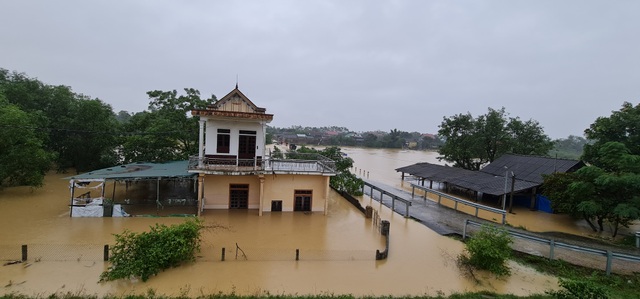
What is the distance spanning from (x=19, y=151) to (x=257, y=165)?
14588mm

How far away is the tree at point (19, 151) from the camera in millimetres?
18297

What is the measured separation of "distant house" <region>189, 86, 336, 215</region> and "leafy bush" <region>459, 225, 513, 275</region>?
8463 millimetres

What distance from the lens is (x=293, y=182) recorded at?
720 inches

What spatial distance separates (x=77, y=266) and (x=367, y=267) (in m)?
9.79

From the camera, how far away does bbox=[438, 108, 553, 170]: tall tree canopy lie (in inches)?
1281

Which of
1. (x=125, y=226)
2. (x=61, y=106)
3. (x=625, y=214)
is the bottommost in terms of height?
(x=125, y=226)

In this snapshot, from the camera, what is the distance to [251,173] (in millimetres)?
16938

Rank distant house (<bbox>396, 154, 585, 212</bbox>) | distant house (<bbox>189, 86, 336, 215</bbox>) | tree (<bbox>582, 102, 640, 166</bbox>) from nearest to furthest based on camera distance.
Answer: distant house (<bbox>189, 86, 336, 215</bbox>)
tree (<bbox>582, 102, 640, 166</bbox>)
distant house (<bbox>396, 154, 585, 212</bbox>)

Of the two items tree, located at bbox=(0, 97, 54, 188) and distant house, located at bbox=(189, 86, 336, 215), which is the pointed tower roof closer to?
distant house, located at bbox=(189, 86, 336, 215)

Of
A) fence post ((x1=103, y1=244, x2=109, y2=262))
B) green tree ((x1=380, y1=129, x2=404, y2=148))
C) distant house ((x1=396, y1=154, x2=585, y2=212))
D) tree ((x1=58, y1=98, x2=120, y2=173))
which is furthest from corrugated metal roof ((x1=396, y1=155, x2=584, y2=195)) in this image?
green tree ((x1=380, y1=129, x2=404, y2=148))

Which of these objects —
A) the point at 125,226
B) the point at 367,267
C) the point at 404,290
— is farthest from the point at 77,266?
the point at 404,290

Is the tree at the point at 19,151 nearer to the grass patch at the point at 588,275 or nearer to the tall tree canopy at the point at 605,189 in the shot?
the grass patch at the point at 588,275

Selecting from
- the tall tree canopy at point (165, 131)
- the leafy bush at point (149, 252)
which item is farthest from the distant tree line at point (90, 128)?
the leafy bush at point (149, 252)

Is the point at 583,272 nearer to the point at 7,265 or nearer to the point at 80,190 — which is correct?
the point at 7,265
